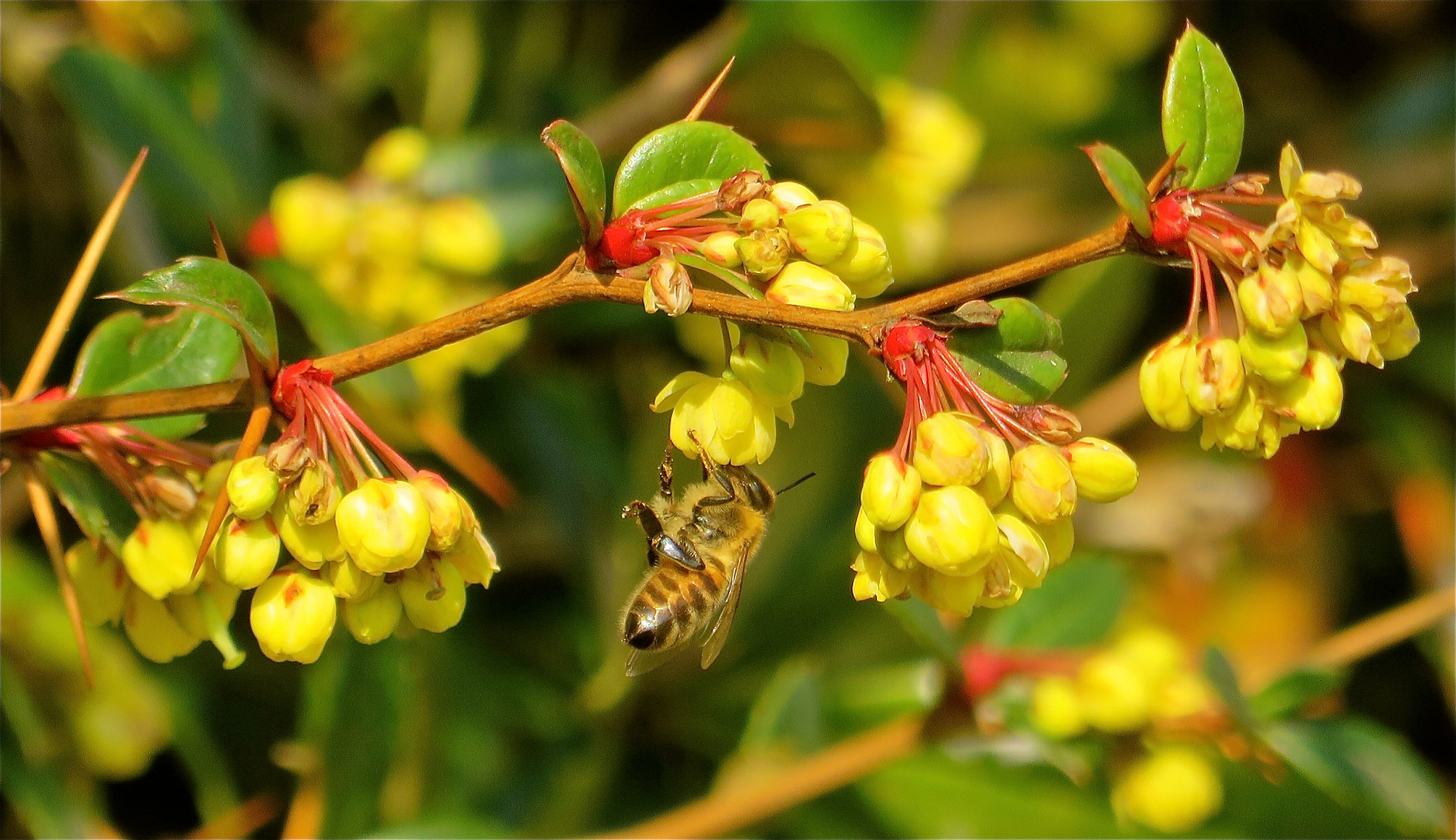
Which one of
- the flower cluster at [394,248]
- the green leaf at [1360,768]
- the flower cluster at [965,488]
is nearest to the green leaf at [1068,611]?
the green leaf at [1360,768]

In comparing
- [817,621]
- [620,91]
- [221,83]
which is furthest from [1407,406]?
[221,83]

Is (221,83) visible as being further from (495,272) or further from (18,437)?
(18,437)

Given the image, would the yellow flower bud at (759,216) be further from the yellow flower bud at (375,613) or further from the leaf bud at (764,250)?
the yellow flower bud at (375,613)

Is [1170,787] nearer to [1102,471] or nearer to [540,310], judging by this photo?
[1102,471]

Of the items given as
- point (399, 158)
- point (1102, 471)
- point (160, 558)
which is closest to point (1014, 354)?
point (1102, 471)

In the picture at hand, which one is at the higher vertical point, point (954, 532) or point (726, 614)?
point (954, 532)

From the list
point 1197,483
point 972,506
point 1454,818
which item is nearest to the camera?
point 972,506

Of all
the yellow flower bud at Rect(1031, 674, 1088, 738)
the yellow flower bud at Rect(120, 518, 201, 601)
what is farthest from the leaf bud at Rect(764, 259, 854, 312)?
the yellow flower bud at Rect(1031, 674, 1088, 738)
